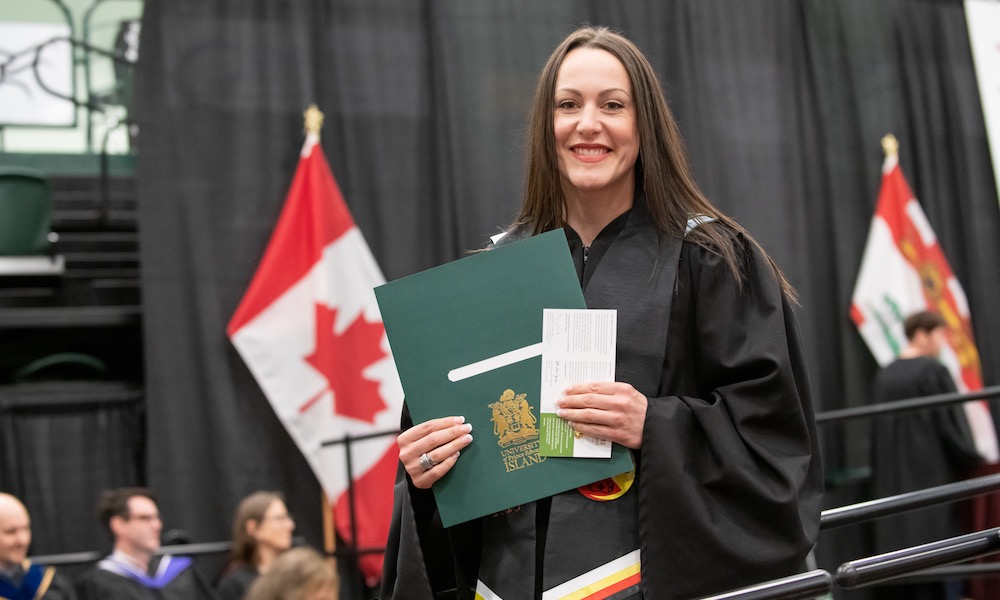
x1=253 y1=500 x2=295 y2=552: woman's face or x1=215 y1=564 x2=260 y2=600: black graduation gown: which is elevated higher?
x1=253 y1=500 x2=295 y2=552: woman's face

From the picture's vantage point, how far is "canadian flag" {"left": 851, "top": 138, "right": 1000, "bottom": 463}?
6887 millimetres

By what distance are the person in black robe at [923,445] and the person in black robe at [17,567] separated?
3.96 m

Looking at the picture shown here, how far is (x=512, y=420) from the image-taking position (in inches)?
61.9

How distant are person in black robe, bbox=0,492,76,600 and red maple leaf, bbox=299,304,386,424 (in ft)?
5.58

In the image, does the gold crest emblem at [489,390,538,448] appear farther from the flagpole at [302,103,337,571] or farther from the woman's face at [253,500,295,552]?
the flagpole at [302,103,337,571]

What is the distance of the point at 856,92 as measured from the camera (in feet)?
24.5

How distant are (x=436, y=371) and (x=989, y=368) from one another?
669cm

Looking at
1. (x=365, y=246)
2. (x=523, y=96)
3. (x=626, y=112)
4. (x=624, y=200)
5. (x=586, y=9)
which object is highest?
(x=586, y=9)

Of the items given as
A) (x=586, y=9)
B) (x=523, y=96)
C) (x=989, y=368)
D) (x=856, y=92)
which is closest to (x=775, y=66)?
(x=856, y=92)

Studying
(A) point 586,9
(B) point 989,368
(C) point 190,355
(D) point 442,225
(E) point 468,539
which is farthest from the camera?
(B) point 989,368

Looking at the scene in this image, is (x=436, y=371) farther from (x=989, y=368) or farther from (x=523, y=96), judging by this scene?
(x=989, y=368)

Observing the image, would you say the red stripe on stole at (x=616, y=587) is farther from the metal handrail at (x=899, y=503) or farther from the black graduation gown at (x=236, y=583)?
the black graduation gown at (x=236, y=583)

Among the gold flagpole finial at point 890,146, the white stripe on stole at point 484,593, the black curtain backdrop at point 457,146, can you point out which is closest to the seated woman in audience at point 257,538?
the black curtain backdrop at point 457,146

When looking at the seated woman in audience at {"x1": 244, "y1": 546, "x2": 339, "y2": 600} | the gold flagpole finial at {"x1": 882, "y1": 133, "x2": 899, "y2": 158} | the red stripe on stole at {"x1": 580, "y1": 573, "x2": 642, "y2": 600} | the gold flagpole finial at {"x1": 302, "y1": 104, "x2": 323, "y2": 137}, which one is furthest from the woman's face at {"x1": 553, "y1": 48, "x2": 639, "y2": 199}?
the gold flagpole finial at {"x1": 882, "y1": 133, "x2": 899, "y2": 158}
